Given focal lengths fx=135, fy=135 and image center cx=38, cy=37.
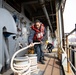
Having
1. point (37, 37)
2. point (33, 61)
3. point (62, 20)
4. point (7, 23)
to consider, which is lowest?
point (33, 61)

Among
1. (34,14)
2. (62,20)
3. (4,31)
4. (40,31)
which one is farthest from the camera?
(34,14)

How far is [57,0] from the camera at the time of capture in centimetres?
497

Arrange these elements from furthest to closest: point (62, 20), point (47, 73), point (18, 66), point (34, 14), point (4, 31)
Result: point (34, 14), point (62, 20), point (47, 73), point (4, 31), point (18, 66)

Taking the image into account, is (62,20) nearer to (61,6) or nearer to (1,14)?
(61,6)

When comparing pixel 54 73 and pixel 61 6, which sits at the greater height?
pixel 61 6

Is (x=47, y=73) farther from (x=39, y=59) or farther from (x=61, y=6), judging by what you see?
(x=61, y=6)

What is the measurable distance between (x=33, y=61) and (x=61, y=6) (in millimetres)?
3159

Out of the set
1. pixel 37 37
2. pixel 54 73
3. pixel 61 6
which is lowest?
pixel 54 73

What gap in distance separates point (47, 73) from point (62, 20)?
265 cm

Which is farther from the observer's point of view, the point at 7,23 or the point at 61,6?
the point at 61,6

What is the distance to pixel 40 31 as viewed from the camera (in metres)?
3.39

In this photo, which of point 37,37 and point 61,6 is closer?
point 37,37

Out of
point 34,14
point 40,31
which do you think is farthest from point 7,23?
point 34,14

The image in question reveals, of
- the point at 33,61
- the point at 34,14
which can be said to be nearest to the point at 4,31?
the point at 33,61
